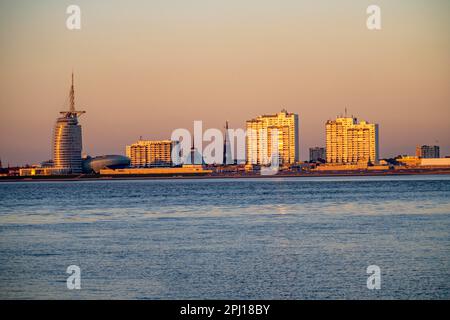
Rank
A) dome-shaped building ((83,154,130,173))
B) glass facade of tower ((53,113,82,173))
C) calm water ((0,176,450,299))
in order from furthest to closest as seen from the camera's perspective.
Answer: glass facade of tower ((53,113,82,173)), dome-shaped building ((83,154,130,173)), calm water ((0,176,450,299))

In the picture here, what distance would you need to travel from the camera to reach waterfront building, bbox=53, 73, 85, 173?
194 m

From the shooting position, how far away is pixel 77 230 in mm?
36156

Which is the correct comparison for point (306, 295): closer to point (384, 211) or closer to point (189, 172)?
Result: point (384, 211)

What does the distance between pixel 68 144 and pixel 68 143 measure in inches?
9.3

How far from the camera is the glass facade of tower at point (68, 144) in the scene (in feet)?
639

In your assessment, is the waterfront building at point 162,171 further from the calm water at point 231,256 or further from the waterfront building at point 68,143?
the calm water at point 231,256

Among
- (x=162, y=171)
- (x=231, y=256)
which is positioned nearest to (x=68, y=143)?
(x=162, y=171)

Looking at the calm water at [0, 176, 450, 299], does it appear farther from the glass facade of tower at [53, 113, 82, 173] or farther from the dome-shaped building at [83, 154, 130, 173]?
the glass facade of tower at [53, 113, 82, 173]

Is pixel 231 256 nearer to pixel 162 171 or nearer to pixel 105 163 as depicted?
pixel 162 171

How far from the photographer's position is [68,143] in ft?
644

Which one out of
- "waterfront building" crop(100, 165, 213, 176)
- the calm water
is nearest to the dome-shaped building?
"waterfront building" crop(100, 165, 213, 176)
